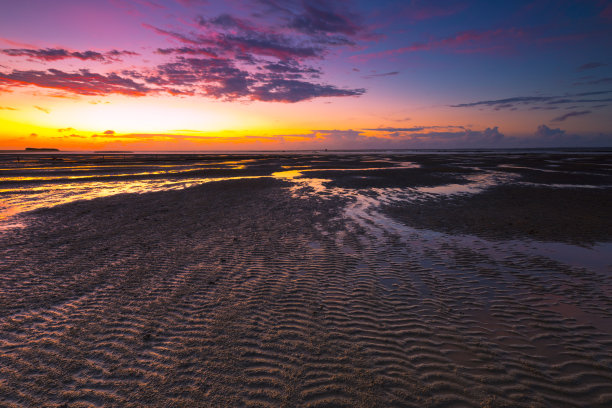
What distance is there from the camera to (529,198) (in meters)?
20.0

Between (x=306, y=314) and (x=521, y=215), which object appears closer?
(x=306, y=314)

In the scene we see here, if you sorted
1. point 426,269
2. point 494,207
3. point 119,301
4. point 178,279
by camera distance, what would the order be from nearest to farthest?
point 119,301 → point 178,279 → point 426,269 → point 494,207

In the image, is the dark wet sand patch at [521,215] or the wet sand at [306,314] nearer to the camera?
the wet sand at [306,314]

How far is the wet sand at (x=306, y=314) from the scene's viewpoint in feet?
13.9

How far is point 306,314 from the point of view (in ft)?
20.6

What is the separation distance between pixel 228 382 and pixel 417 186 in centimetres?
2557

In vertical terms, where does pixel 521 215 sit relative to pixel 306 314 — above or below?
above

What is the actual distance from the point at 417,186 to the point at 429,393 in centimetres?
2451

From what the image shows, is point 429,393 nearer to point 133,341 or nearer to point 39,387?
point 133,341

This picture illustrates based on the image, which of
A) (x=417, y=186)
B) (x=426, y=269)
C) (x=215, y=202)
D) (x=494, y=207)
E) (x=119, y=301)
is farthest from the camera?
(x=417, y=186)

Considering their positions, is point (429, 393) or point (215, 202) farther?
point (215, 202)

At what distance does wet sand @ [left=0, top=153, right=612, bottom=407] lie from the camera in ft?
13.9

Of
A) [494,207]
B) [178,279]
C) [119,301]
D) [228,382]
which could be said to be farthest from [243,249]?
[494,207]

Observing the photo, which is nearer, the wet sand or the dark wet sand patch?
the wet sand
